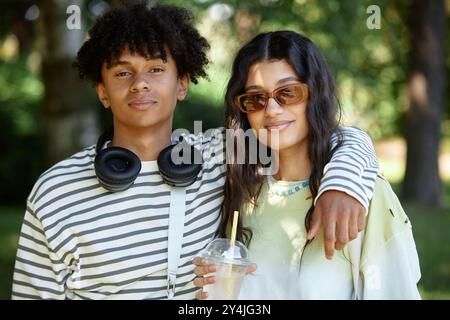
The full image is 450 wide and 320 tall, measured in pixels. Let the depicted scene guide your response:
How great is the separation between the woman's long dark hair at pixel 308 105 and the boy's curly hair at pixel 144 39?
1.15 ft

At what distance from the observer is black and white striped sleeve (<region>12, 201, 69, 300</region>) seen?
2.60 metres

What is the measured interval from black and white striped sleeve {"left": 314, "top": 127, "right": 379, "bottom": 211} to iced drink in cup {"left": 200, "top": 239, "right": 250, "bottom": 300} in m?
0.34

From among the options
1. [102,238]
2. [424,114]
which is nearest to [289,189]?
[102,238]

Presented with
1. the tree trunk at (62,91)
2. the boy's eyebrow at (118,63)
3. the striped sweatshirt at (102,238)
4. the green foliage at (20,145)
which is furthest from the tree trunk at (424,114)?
the boy's eyebrow at (118,63)

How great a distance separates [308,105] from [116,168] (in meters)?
0.81

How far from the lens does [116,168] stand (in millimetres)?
2600

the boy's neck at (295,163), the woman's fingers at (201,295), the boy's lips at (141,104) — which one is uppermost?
the boy's lips at (141,104)

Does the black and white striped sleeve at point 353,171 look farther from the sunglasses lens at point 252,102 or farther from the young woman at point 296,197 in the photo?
the sunglasses lens at point 252,102

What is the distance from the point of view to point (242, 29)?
5.41 metres

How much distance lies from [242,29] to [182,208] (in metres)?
3.10

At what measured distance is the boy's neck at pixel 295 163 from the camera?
2596 millimetres

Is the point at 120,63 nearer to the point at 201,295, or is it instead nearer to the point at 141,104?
the point at 141,104
